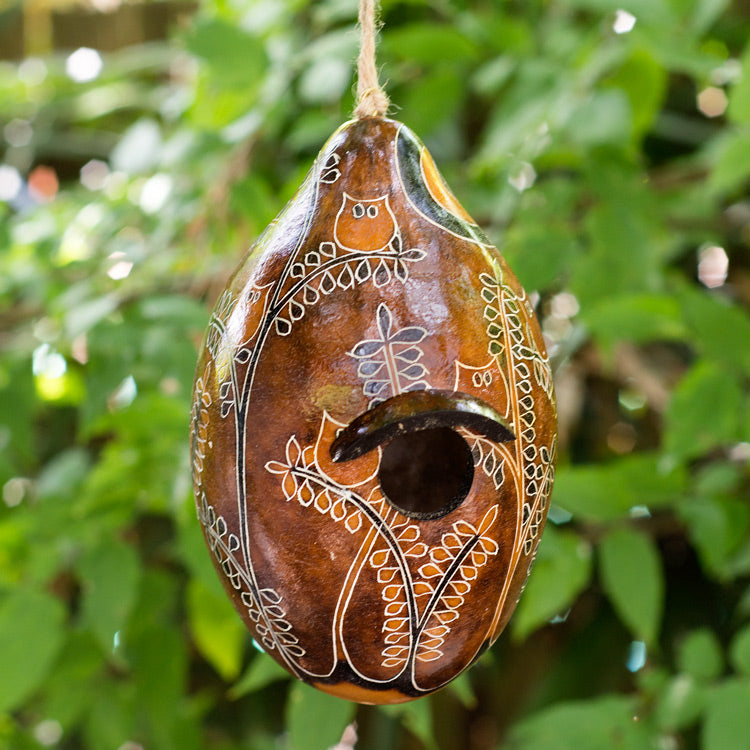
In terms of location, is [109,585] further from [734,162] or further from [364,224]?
[734,162]

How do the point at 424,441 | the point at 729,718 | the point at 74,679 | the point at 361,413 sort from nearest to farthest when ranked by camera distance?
the point at 361,413
the point at 424,441
the point at 729,718
the point at 74,679

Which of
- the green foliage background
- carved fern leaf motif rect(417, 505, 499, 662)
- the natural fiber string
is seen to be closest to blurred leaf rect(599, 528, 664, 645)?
the green foliage background

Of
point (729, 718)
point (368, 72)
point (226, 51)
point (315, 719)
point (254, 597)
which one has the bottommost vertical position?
point (729, 718)

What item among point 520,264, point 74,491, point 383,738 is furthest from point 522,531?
point 383,738

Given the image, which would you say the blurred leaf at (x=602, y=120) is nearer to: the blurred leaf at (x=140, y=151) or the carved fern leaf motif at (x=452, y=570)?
the carved fern leaf motif at (x=452, y=570)

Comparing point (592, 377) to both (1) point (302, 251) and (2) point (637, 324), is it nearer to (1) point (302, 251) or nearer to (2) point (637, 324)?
(2) point (637, 324)

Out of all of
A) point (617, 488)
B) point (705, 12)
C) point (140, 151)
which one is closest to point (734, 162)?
point (705, 12)

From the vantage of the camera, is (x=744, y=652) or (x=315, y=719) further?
(x=744, y=652)

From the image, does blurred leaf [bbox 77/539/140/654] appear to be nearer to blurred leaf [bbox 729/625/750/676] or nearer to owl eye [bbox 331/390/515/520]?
owl eye [bbox 331/390/515/520]

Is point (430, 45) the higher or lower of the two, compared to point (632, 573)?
higher
